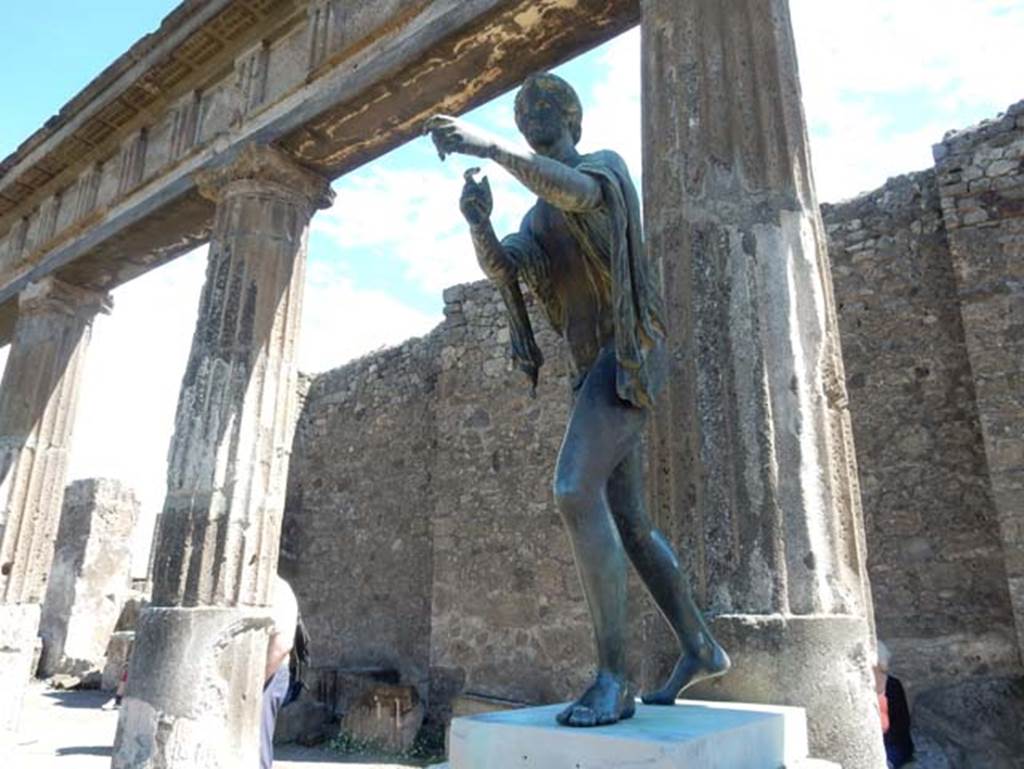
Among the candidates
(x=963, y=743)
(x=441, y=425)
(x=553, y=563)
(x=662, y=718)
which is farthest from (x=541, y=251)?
(x=441, y=425)

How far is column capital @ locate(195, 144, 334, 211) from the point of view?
4.95m

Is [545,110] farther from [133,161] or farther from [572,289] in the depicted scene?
[133,161]

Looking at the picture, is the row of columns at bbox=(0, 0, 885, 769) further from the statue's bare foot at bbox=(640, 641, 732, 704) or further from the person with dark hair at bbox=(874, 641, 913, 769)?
the person with dark hair at bbox=(874, 641, 913, 769)

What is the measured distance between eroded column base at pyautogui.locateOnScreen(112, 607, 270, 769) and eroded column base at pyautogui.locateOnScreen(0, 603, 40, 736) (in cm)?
301

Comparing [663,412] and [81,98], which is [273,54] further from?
[663,412]

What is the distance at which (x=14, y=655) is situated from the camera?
634 centimetres

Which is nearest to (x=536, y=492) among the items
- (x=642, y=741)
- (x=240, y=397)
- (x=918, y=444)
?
(x=918, y=444)

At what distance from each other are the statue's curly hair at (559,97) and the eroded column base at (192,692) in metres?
3.24

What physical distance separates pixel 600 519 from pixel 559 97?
1.23 metres

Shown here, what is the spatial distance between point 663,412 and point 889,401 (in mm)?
4462

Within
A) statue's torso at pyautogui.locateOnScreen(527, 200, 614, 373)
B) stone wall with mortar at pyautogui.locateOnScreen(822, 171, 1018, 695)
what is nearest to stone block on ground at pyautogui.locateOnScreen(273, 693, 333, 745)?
stone wall with mortar at pyautogui.locateOnScreen(822, 171, 1018, 695)

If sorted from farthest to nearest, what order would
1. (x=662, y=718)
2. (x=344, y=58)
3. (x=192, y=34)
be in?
(x=192, y=34)
(x=344, y=58)
(x=662, y=718)

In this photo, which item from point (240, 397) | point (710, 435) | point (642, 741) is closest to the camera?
point (642, 741)

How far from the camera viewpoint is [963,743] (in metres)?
5.20
